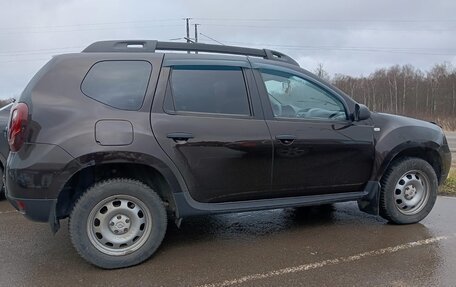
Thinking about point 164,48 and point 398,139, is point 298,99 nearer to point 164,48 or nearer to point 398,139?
point 398,139

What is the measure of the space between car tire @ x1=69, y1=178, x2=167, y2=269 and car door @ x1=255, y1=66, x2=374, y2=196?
123cm

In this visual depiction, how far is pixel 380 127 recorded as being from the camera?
15.5 ft

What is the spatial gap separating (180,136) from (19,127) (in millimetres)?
1311

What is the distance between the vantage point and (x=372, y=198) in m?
4.74

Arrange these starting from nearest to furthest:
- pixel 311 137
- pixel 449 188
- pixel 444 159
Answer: pixel 311 137
pixel 444 159
pixel 449 188

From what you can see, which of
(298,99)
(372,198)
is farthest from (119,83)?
(372,198)

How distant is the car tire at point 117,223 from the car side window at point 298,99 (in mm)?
1509

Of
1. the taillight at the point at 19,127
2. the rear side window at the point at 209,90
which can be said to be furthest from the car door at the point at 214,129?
the taillight at the point at 19,127

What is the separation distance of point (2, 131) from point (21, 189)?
3.11m

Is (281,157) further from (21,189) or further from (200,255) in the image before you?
(21,189)

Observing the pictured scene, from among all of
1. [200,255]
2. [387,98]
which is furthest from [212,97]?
[387,98]

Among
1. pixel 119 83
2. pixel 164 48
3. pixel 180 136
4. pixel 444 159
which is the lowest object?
pixel 444 159

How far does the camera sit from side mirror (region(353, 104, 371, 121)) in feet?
15.0

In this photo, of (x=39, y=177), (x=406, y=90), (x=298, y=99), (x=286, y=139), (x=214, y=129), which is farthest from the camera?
(x=406, y=90)
